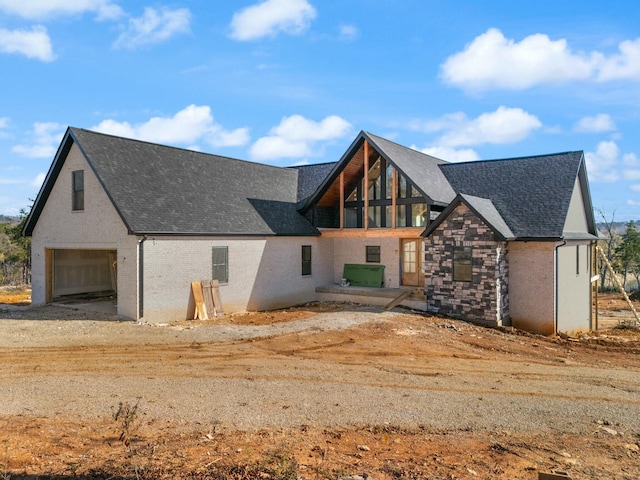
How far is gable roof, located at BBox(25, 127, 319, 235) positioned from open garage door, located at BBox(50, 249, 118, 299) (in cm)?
201

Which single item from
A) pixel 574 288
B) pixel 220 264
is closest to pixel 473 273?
pixel 574 288

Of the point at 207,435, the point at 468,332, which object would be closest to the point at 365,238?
the point at 468,332

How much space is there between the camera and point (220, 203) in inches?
766

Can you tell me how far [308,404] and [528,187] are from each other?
51.2 ft

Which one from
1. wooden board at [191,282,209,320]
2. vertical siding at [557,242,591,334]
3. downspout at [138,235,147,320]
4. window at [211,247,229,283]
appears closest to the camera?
downspout at [138,235,147,320]

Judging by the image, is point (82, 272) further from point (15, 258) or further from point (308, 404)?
point (15, 258)

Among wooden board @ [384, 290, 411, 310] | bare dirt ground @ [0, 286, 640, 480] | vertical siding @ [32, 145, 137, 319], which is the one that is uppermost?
vertical siding @ [32, 145, 137, 319]

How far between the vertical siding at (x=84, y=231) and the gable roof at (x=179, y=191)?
586mm

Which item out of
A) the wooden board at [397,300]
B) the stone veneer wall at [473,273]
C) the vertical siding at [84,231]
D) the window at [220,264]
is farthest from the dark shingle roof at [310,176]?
the vertical siding at [84,231]

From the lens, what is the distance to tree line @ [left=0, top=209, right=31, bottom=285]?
32781 millimetres

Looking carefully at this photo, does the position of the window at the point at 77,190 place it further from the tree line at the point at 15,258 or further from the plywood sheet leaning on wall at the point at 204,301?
the tree line at the point at 15,258

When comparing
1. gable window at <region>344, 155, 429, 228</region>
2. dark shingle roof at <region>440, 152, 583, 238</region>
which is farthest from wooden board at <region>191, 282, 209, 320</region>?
dark shingle roof at <region>440, 152, 583, 238</region>

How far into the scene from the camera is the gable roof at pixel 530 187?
17328mm

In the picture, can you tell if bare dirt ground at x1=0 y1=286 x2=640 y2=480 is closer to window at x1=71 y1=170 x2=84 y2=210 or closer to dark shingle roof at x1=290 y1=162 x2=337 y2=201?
window at x1=71 y1=170 x2=84 y2=210
